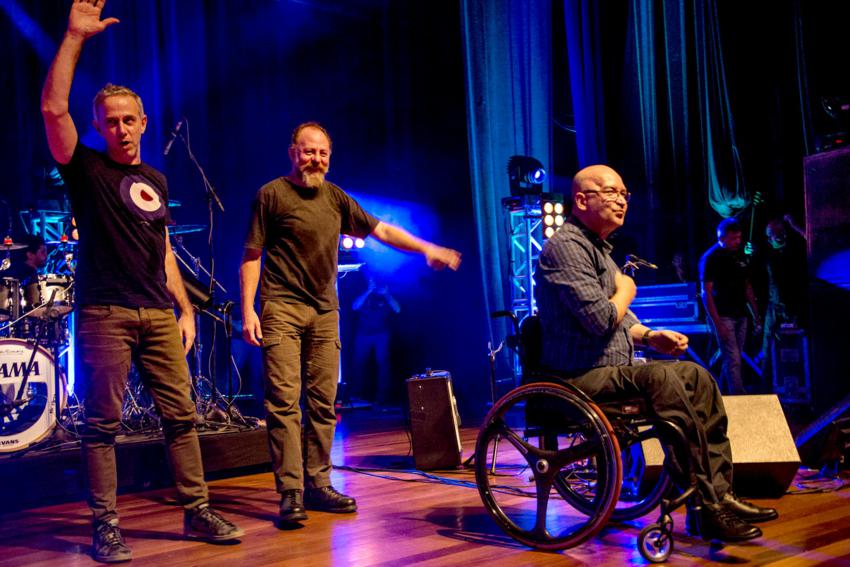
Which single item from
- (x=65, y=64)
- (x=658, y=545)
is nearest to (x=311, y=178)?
(x=65, y=64)

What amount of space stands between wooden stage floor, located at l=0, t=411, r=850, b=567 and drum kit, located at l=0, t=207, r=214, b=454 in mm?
595

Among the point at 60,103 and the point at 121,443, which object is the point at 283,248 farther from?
the point at 121,443

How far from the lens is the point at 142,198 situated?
9.44 ft

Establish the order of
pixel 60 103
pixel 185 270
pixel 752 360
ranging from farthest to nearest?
pixel 752 360 < pixel 185 270 < pixel 60 103

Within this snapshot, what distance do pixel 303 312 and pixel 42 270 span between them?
3401mm

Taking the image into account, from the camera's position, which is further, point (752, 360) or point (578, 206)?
point (752, 360)

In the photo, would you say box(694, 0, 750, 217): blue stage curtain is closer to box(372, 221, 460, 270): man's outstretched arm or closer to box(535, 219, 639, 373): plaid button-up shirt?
box(372, 221, 460, 270): man's outstretched arm

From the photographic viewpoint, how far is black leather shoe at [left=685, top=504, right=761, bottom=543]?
A: 2.46m

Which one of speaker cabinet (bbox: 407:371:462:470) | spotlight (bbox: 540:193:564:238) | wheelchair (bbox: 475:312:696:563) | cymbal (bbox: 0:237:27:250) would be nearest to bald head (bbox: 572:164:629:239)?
wheelchair (bbox: 475:312:696:563)

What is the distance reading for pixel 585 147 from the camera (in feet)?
30.3

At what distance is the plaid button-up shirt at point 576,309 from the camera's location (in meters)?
2.62

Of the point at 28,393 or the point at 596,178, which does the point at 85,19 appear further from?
the point at 28,393

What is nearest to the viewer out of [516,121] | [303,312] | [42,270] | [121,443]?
[303,312]

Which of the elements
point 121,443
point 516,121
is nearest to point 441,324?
point 516,121
